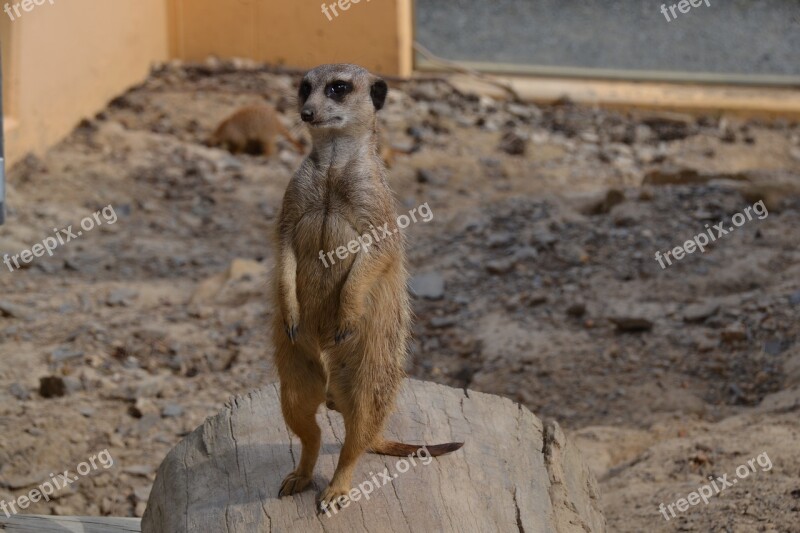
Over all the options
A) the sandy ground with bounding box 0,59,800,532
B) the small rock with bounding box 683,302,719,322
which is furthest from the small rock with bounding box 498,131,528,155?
the small rock with bounding box 683,302,719,322

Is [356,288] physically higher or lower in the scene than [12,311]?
higher

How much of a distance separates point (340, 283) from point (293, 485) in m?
0.60

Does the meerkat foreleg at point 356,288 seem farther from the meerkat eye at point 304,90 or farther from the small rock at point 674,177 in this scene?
the small rock at point 674,177

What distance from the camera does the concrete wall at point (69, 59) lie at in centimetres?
742

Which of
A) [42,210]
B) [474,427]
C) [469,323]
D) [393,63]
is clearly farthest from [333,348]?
[393,63]

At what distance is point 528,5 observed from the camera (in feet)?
31.8

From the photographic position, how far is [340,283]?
3.01 m

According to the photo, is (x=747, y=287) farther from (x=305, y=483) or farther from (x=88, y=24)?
(x=88, y=24)

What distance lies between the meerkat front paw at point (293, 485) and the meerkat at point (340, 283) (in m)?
0.08

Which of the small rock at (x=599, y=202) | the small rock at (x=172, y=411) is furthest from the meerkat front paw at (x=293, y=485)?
the small rock at (x=599, y=202)

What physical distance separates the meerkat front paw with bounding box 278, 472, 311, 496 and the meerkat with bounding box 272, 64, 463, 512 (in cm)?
8

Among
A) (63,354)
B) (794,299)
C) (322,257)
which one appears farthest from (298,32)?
(322,257)

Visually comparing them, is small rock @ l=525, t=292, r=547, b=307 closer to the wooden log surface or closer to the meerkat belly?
the wooden log surface

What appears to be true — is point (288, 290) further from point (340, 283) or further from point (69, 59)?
point (69, 59)
